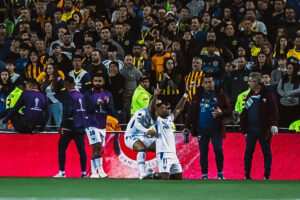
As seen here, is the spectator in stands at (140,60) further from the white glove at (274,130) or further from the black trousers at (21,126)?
the white glove at (274,130)

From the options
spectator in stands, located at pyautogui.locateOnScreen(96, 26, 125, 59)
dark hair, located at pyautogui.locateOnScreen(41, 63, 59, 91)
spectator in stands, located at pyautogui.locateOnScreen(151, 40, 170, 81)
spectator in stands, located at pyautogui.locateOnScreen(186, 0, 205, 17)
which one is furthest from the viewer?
spectator in stands, located at pyautogui.locateOnScreen(186, 0, 205, 17)

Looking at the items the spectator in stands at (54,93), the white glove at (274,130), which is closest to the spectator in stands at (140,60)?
the spectator in stands at (54,93)

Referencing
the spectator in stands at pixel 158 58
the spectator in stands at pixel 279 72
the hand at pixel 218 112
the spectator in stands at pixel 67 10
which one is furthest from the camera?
the spectator in stands at pixel 67 10

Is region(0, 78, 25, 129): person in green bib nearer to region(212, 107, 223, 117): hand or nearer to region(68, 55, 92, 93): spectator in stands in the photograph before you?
region(68, 55, 92, 93): spectator in stands

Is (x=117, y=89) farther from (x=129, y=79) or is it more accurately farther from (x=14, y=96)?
(x=14, y=96)

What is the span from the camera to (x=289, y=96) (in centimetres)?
1698

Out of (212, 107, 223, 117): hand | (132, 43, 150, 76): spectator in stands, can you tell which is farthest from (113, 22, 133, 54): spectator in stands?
(212, 107, 223, 117): hand

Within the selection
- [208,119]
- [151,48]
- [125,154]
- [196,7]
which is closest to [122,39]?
[151,48]

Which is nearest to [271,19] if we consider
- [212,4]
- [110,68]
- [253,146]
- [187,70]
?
[212,4]

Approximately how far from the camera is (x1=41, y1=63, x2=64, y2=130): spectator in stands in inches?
713

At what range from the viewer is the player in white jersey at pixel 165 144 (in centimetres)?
1433

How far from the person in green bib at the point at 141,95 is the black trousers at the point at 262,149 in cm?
266

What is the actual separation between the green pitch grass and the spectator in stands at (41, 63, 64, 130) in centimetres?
535

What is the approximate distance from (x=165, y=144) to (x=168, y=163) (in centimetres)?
35
